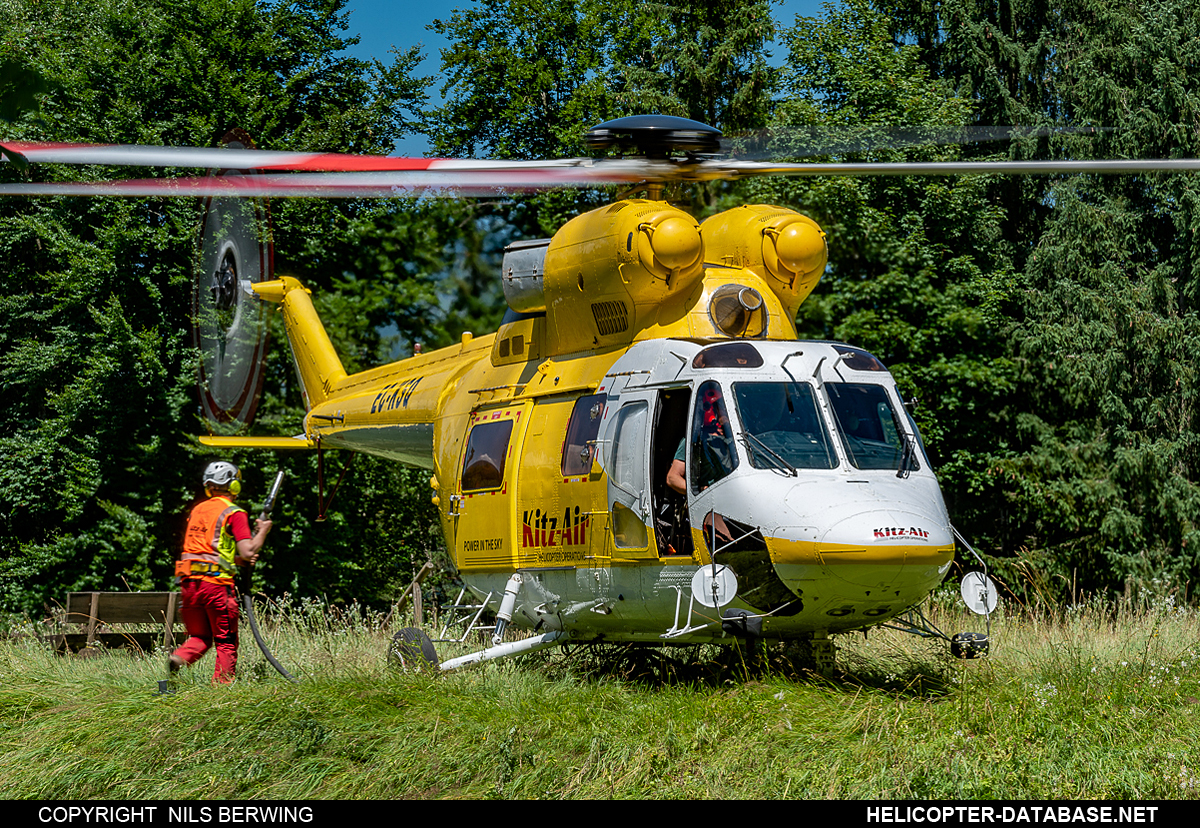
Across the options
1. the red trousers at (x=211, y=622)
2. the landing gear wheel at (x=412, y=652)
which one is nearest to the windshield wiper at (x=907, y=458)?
the landing gear wheel at (x=412, y=652)

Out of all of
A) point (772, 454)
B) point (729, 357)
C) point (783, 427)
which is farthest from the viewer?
point (729, 357)

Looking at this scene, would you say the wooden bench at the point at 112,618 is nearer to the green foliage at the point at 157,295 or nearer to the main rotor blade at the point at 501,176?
the green foliage at the point at 157,295

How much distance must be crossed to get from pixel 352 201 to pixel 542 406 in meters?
14.5

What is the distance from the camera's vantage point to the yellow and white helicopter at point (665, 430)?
272 inches

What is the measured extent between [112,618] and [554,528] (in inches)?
264

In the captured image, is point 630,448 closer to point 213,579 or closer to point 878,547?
point 878,547

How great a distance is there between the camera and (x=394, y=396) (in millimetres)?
11609

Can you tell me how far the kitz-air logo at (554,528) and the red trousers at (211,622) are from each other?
7.49 ft

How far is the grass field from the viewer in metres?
6.26

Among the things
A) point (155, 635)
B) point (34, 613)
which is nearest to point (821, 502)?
point (155, 635)

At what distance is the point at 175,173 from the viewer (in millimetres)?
20438

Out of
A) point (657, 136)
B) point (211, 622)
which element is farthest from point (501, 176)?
point (211, 622)

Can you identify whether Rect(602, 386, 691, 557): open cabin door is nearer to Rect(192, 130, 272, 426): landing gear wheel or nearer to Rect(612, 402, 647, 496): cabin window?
Rect(612, 402, 647, 496): cabin window
